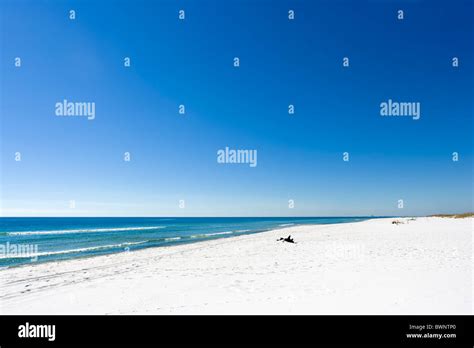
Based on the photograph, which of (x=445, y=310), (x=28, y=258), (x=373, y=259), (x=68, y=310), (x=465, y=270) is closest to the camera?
(x=445, y=310)

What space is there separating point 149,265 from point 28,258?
11.1 metres

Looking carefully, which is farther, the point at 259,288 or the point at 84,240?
the point at 84,240

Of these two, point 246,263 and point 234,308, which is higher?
point 234,308

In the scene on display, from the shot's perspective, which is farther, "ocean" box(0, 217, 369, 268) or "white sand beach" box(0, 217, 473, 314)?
"ocean" box(0, 217, 369, 268)

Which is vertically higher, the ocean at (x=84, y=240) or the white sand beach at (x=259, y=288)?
the white sand beach at (x=259, y=288)

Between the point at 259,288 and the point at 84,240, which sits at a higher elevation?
the point at 259,288

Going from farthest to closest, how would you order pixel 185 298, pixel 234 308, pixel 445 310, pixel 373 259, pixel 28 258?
1. pixel 28 258
2. pixel 373 259
3. pixel 185 298
4. pixel 234 308
5. pixel 445 310

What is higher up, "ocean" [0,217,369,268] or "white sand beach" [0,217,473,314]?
"white sand beach" [0,217,473,314]

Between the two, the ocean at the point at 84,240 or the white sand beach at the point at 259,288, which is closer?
the white sand beach at the point at 259,288

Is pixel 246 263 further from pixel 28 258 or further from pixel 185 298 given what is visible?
pixel 28 258

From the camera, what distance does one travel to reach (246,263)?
543 inches
